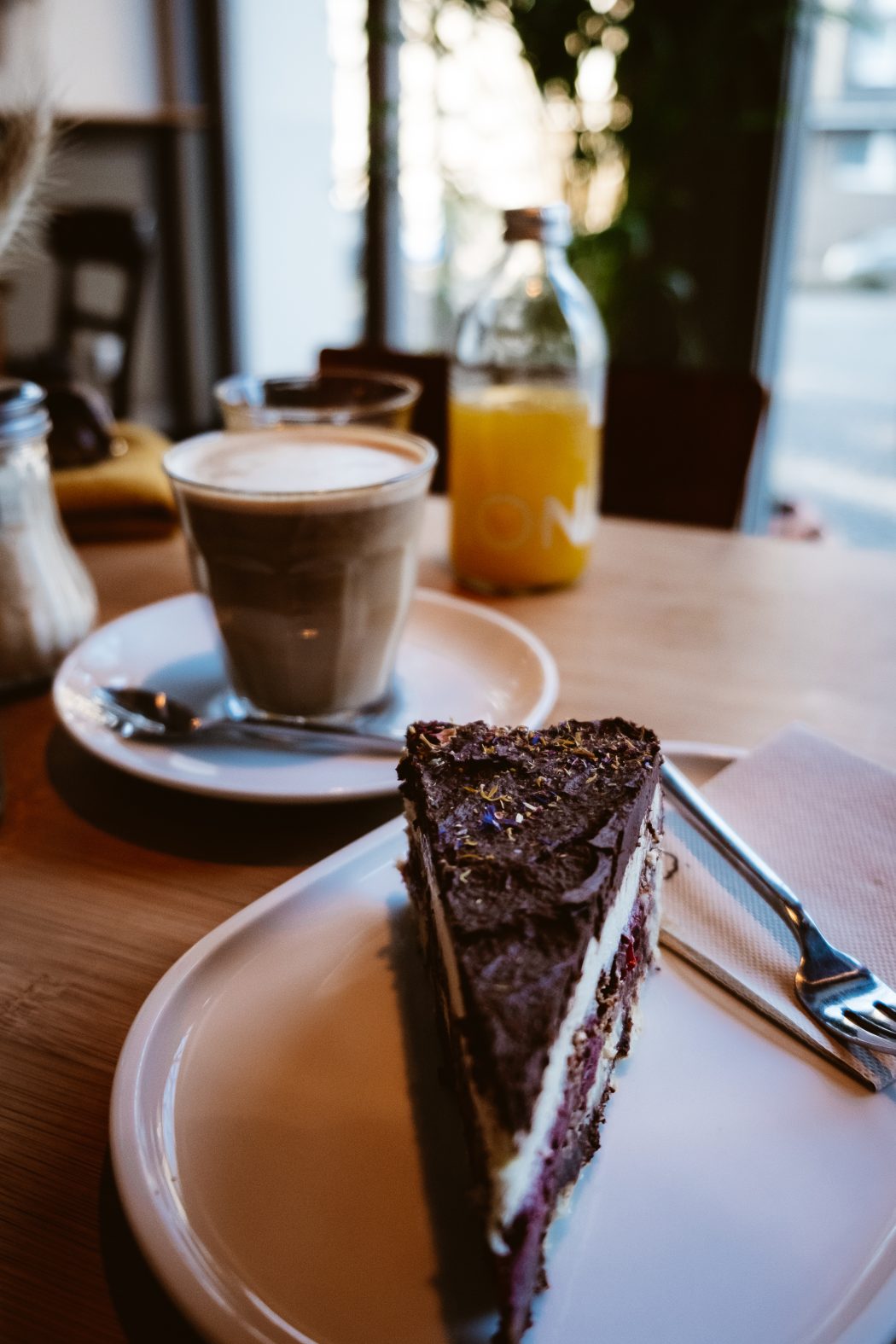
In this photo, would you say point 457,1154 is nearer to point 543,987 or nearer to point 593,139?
point 543,987

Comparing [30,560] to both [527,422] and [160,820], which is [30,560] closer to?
[160,820]

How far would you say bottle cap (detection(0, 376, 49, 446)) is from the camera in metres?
0.72

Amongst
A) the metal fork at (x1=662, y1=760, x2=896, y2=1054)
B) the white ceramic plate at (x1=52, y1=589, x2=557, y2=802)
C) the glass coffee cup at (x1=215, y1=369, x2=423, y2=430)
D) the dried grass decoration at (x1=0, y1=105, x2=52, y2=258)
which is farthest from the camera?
the glass coffee cup at (x1=215, y1=369, x2=423, y2=430)

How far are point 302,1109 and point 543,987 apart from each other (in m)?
0.12

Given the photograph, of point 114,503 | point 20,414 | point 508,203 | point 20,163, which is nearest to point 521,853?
point 20,414

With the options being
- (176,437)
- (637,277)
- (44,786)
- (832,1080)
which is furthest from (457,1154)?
(176,437)

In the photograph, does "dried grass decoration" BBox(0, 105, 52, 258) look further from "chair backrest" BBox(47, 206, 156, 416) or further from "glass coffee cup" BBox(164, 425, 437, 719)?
"chair backrest" BBox(47, 206, 156, 416)

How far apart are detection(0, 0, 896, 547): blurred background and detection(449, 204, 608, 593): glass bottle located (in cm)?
7

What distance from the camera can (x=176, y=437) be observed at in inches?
163

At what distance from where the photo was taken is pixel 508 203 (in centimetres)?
272

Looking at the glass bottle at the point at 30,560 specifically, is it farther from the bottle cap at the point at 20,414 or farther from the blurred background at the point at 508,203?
the blurred background at the point at 508,203

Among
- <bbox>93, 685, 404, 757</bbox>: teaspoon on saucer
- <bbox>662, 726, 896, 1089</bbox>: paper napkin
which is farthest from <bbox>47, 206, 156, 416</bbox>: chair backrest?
<bbox>662, 726, 896, 1089</bbox>: paper napkin

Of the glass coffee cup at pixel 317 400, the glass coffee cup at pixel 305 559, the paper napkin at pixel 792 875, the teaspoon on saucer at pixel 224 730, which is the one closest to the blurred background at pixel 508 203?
the glass coffee cup at pixel 317 400

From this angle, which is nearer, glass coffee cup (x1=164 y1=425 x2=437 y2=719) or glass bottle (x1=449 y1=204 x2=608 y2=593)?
glass coffee cup (x1=164 y1=425 x2=437 y2=719)
